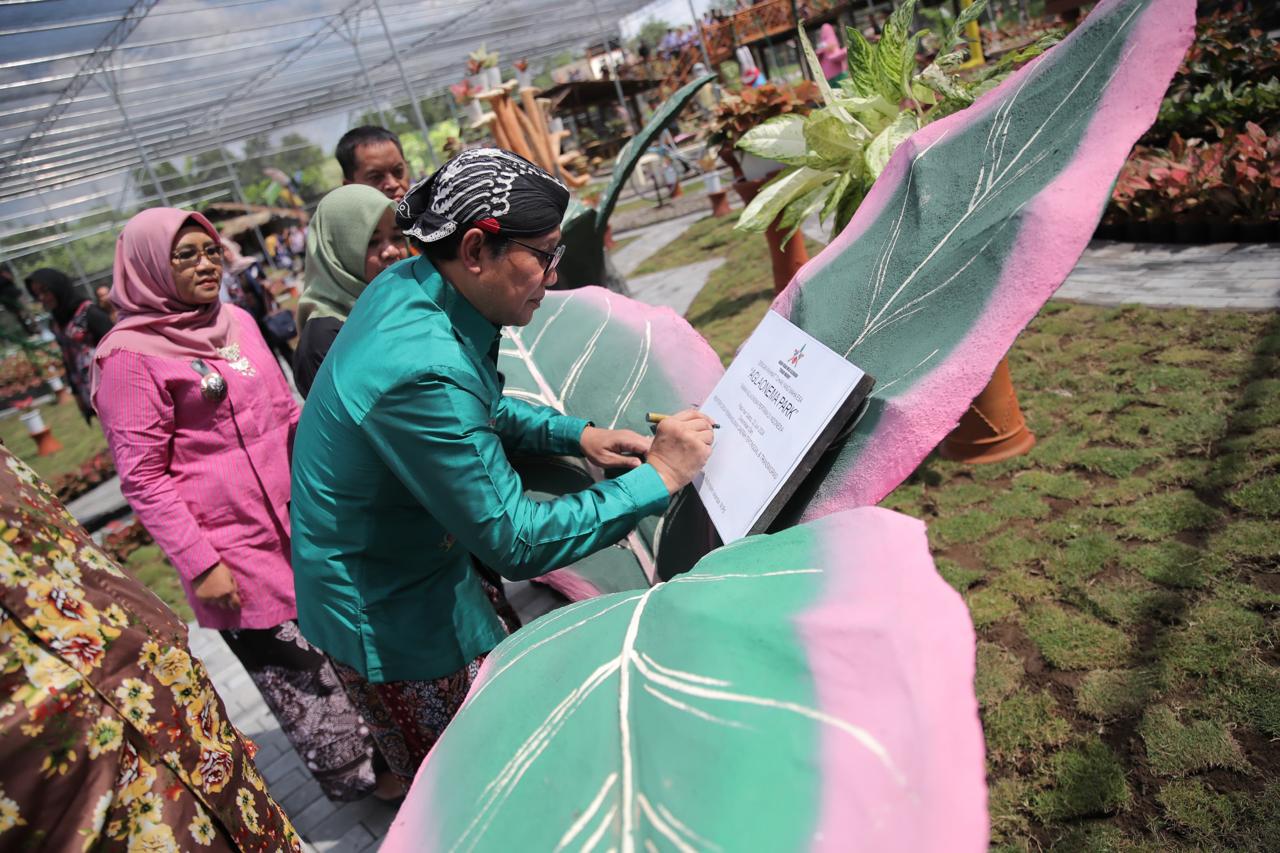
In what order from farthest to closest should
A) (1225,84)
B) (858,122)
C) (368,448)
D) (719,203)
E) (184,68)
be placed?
(184,68), (719,203), (1225,84), (858,122), (368,448)

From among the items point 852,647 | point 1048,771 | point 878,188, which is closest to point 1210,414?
point 1048,771

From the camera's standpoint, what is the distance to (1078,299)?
4.38 m

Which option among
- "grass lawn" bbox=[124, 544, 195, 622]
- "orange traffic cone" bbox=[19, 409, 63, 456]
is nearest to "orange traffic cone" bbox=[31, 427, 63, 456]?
"orange traffic cone" bbox=[19, 409, 63, 456]

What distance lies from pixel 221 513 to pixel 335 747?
0.85 meters

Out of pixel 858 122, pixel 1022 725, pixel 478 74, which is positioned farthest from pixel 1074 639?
pixel 478 74

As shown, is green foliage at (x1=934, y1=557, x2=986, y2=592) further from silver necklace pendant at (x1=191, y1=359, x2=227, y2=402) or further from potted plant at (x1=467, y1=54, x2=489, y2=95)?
potted plant at (x1=467, y1=54, x2=489, y2=95)

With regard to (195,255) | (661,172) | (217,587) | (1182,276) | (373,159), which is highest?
(661,172)

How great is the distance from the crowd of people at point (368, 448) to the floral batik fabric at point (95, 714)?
90 millimetres

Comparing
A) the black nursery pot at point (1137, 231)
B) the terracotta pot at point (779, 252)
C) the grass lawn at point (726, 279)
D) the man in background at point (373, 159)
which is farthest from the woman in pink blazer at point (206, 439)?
the black nursery pot at point (1137, 231)

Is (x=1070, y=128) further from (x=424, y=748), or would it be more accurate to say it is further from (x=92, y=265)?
(x=92, y=265)

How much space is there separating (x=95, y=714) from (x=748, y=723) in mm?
983

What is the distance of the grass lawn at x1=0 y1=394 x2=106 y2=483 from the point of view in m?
10.6

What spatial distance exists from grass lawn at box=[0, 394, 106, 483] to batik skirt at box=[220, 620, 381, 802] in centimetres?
787

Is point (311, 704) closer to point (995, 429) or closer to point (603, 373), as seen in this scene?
point (603, 373)
